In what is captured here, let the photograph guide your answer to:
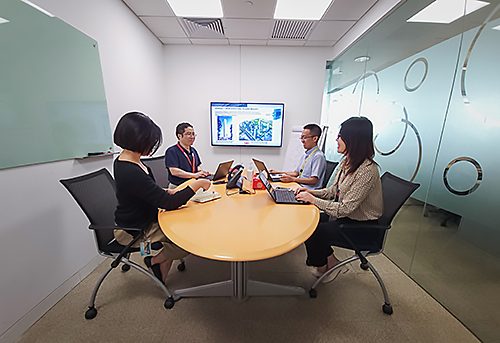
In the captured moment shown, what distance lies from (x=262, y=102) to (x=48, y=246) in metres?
3.52

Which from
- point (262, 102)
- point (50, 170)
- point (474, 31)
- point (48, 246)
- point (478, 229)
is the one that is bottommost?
point (48, 246)

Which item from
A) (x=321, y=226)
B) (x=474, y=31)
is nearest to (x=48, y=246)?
(x=321, y=226)

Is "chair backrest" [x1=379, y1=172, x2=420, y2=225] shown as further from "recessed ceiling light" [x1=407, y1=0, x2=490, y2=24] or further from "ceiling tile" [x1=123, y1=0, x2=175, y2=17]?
"ceiling tile" [x1=123, y1=0, x2=175, y2=17]

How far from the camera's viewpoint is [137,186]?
1347 mm

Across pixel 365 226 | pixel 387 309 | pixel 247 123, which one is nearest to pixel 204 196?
pixel 365 226

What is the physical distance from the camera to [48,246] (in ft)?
5.42

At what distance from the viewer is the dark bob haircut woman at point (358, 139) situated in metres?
1.58

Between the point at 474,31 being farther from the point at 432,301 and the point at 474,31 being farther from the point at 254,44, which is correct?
the point at 254,44

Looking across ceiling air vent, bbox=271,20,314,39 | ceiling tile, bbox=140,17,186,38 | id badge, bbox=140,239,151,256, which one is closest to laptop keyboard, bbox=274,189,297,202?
id badge, bbox=140,239,151,256

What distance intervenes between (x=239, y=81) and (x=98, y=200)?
3235 millimetres

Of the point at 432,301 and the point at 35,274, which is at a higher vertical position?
the point at 35,274

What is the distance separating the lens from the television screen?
402cm

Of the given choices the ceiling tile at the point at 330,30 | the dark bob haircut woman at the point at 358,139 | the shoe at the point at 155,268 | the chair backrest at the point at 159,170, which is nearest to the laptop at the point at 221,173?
the chair backrest at the point at 159,170

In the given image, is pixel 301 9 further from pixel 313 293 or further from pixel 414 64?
pixel 313 293
